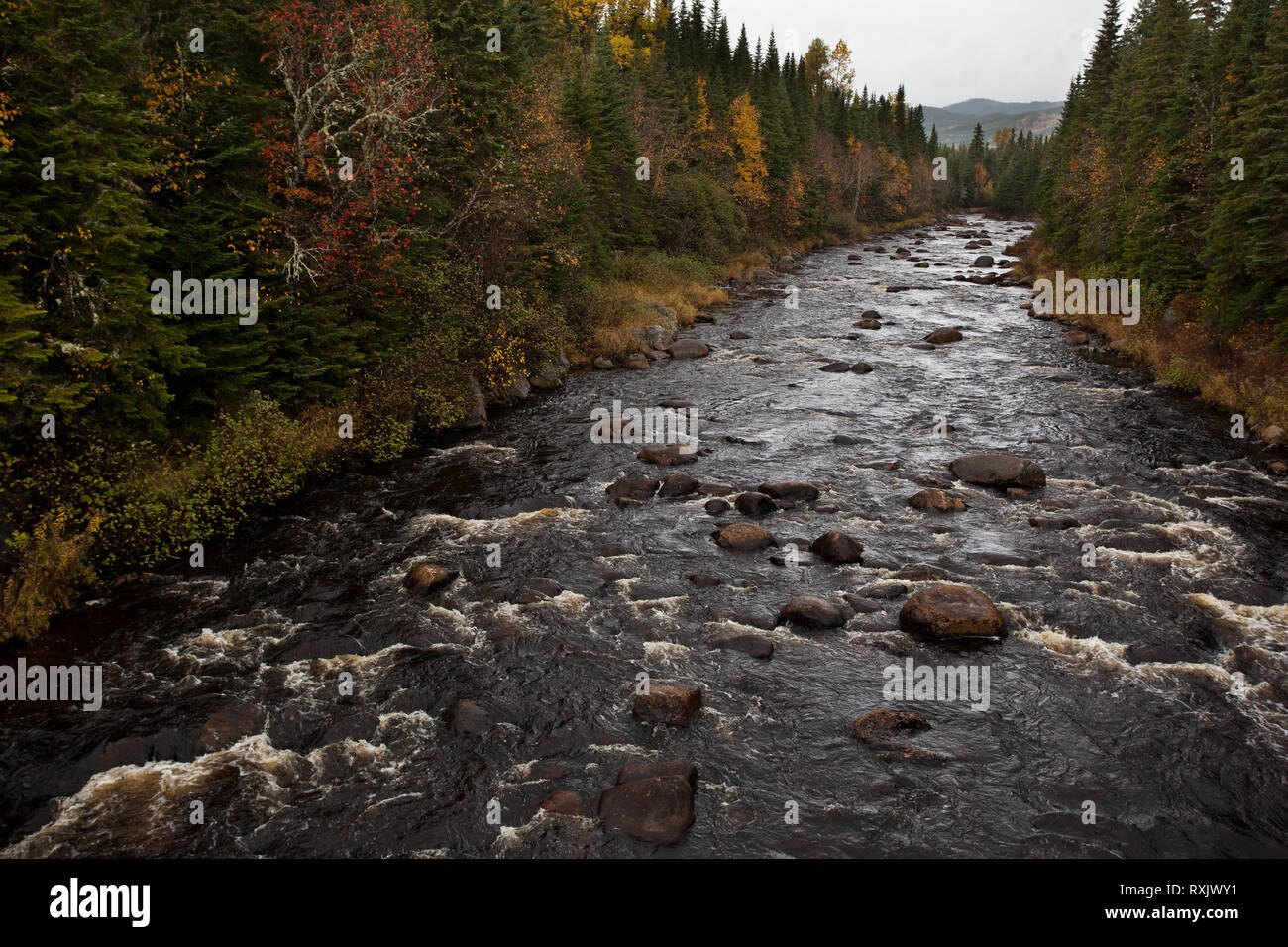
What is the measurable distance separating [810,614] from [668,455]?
883 centimetres

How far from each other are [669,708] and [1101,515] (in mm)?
12047

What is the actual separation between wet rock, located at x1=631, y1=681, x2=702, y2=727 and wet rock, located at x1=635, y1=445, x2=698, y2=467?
10392mm

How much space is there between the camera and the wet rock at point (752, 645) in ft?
40.4

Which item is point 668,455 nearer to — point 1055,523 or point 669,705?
point 1055,523

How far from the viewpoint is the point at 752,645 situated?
1246 centimetres

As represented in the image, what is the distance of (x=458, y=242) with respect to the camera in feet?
83.9

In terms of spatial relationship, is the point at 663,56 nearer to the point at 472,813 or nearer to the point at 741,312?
the point at 741,312

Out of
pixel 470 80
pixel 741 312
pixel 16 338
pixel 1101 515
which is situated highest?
pixel 470 80

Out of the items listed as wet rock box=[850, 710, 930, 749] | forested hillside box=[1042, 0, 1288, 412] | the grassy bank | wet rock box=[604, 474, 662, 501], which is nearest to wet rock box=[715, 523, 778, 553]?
wet rock box=[604, 474, 662, 501]

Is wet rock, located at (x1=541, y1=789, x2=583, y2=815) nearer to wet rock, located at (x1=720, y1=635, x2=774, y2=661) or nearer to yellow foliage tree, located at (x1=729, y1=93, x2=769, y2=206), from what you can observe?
wet rock, located at (x1=720, y1=635, x2=774, y2=661)

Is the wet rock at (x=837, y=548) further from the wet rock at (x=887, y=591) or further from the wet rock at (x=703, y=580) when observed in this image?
the wet rock at (x=703, y=580)

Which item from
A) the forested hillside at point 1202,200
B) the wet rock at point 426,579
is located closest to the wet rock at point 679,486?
the wet rock at point 426,579

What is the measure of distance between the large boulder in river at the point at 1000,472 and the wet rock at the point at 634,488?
7.96m
